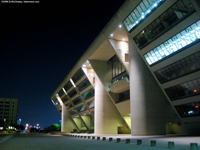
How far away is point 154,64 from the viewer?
32219 millimetres

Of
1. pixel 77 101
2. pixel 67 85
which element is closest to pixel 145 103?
pixel 77 101

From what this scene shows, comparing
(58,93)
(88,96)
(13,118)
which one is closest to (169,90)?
(88,96)

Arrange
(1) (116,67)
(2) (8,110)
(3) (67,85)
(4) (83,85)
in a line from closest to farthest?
(1) (116,67) → (4) (83,85) → (3) (67,85) → (2) (8,110)

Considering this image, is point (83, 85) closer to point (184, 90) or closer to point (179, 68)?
point (184, 90)

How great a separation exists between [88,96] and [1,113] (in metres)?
135

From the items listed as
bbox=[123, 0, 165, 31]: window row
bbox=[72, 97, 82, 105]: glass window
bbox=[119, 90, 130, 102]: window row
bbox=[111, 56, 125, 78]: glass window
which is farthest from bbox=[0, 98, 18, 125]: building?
bbox=[123, 0, 165, 31]: window row

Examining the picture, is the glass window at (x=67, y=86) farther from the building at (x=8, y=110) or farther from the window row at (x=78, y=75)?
the building at (x=8, y=110)

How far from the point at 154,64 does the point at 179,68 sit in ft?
12.0

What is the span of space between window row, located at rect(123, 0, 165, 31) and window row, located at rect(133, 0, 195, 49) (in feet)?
4.63

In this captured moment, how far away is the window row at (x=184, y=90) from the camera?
28.7 metres

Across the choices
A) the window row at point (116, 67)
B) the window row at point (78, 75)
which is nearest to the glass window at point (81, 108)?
the window row at point (78, 75)

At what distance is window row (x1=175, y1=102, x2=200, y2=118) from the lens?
2977cm

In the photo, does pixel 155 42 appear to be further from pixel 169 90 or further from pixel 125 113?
pixel 125 113

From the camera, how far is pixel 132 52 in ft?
120
